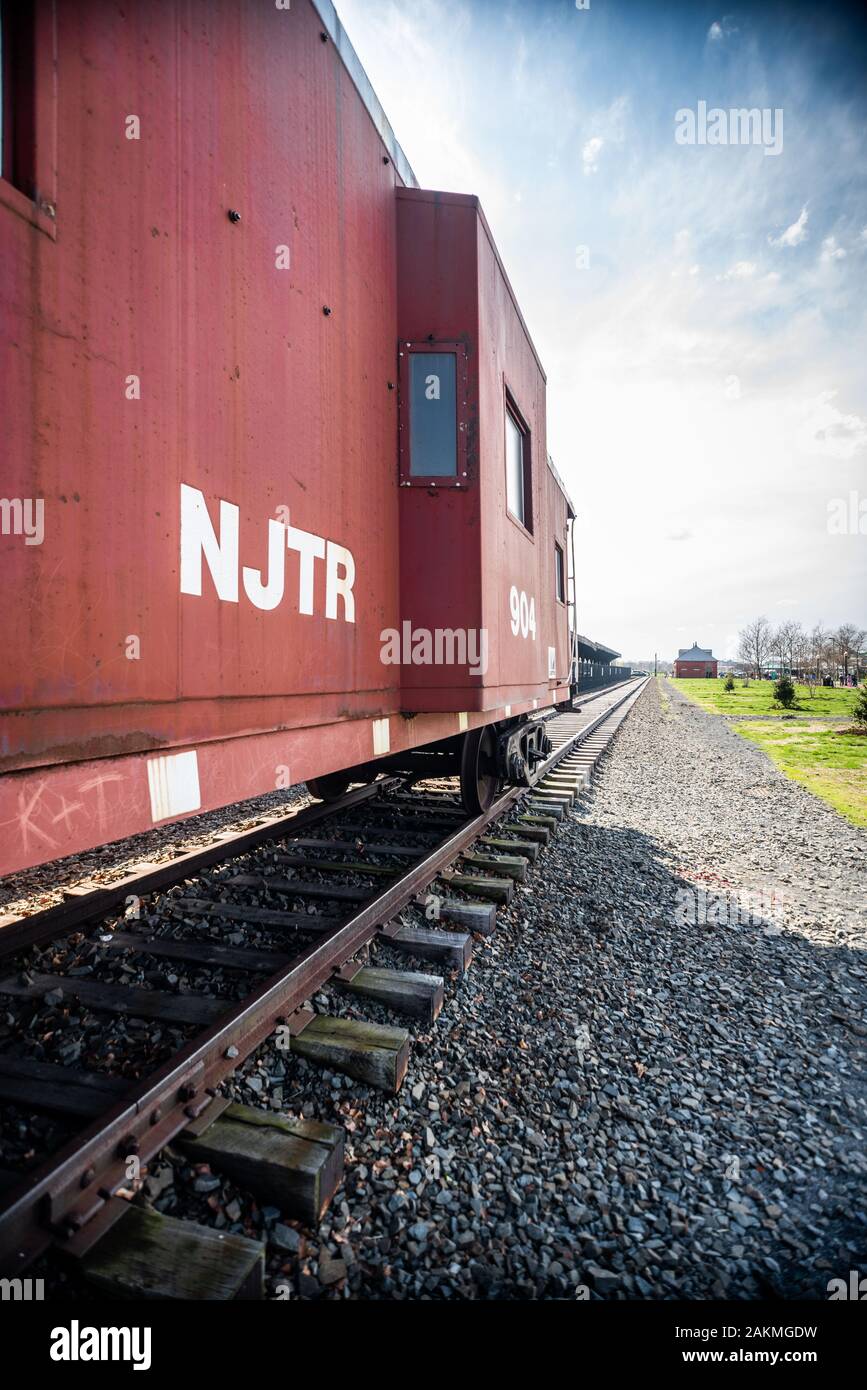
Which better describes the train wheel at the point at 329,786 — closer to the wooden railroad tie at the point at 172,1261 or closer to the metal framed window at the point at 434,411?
the metal framed window at the point at 434,411

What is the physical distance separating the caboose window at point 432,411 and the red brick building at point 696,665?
112793 millimetres

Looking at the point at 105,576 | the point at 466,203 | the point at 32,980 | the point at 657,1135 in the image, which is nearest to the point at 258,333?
the point at 105,576

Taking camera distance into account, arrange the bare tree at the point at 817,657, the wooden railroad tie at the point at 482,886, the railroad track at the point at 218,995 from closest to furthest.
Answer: the railroad track at the point at 218,995 < the wooden railroad tie at the point at 482,886 < the bare tree at the point at 817,657

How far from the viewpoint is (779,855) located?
5805mm

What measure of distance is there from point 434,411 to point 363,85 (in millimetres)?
1525

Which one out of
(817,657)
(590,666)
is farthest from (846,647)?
(590,666)

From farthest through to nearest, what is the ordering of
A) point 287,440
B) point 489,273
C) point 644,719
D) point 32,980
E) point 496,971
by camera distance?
1. point 644,719
2. point 489,273
3. point 496,971
4. point 32,980
5. point 287,440

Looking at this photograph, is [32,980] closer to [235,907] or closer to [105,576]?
[235,907]

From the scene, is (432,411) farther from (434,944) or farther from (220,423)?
(434,944)

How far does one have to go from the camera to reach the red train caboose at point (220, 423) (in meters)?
1.48

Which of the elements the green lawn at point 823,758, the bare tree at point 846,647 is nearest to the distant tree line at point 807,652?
the bare tree at point 846,647

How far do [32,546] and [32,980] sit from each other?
6.94ft

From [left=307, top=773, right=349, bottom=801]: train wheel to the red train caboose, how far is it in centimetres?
205

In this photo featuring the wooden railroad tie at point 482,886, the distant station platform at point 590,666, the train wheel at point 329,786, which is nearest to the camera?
the wooden railroad tie at point 482,886
